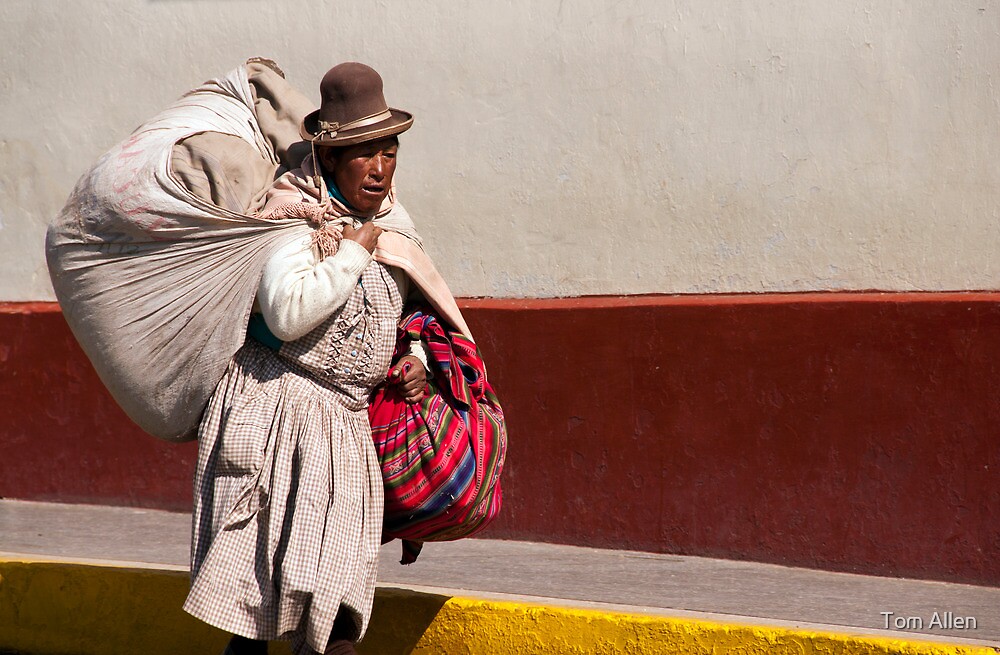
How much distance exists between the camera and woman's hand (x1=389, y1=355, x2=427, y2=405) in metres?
3.23

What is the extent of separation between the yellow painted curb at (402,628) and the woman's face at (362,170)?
1401mm

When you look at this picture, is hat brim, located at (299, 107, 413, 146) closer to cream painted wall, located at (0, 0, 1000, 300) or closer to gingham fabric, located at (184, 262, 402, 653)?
gingham fabric, located at (184, 262, 402, 653)

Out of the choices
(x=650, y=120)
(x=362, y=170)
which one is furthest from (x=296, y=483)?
(x=650, y=120)

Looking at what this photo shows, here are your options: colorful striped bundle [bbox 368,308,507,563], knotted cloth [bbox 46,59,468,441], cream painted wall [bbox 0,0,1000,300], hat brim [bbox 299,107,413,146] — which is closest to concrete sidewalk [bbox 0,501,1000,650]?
colorful striped bundle [bbox 368,308,507,563]

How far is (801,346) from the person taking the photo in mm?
4680

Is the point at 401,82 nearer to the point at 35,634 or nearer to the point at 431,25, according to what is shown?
the point at 431,25

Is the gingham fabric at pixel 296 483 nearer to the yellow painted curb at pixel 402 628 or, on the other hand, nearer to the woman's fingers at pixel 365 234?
the woman's fingers at pixel 365 234

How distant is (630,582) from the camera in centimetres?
455

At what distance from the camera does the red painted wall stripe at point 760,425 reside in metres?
4.52

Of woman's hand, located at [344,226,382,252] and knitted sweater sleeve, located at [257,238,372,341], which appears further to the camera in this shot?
woman's hand, located at [344,226,382,252]

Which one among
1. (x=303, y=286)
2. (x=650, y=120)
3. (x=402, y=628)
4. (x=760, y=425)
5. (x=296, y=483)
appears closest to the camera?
(x=303, y=286)

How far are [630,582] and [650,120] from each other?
1.88 metres

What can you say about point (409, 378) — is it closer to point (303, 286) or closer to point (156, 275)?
point (303, 286)

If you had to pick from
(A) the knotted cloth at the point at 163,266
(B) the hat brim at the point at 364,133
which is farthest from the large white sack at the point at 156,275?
(B) the hat brim at the point at 364,133
